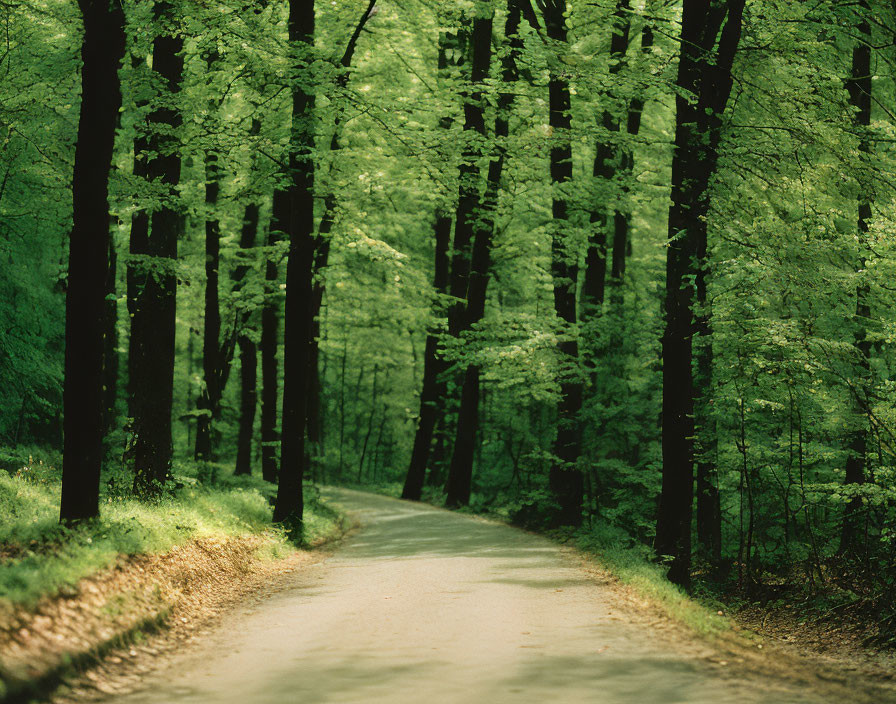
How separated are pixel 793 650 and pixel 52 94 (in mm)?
14011

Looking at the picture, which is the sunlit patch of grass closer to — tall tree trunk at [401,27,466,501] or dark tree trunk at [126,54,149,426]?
dark tree trunk at [126,54,149,426]

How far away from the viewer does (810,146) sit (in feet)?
40.6

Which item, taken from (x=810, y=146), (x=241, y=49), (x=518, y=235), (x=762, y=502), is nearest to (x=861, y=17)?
(x=810, y=146)

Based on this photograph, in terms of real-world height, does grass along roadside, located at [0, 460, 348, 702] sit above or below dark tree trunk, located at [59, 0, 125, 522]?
below

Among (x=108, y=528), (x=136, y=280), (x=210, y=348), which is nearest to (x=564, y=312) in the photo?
(x=136, y=280)

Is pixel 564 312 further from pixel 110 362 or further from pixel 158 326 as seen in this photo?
pixel 110 362

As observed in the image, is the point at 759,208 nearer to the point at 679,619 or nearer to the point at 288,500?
the point at 679,619

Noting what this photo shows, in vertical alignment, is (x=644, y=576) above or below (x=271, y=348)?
below

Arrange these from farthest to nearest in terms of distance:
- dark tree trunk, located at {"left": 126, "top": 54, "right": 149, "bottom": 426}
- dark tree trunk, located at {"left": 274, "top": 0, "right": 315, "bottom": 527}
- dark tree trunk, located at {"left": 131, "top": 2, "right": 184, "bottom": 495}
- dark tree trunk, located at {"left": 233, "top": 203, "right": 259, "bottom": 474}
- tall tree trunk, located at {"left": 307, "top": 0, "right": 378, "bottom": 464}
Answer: dark tree trunk, located at {"left": 233, "top": 203, "right": 259, "bottom": 474}
tall tree trunk, located at {"left": 307, "top": 0, "right": 378, "bottom": 464}
dark tree trunk, located at {"left": 274, "top": 0, "right": 315, "bottom": 527}
dark tree trunk, located at {"left": 126, "top": 54, "right": 149, "bottom": 426}
dark tree trunk, located at {"left": 131, "top": 2, "right": 184, "bottom": 495}

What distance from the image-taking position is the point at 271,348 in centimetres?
2366

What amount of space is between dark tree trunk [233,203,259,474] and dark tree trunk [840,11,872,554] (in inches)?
644

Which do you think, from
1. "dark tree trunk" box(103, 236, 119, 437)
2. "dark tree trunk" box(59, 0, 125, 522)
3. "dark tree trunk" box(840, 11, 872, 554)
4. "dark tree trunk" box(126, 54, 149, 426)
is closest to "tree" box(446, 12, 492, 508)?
"dark tree trunk" box(103, 236, 119, 437)

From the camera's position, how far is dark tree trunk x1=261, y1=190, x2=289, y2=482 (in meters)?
20.4

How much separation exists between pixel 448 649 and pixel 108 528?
14.0ft
